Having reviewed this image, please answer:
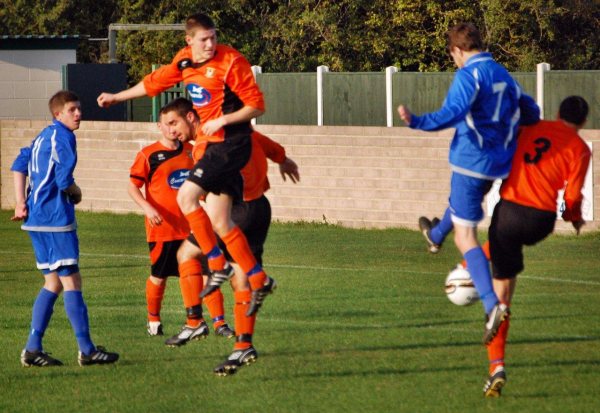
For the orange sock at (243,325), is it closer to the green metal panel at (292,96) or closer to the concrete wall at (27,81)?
the green metal panel at (292,96)

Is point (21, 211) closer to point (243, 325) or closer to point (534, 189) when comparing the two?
point (243, 325)

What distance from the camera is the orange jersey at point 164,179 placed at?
1018cm

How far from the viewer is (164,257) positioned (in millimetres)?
10242

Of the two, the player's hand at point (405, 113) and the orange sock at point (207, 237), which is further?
the orange sock at point (207, 237)

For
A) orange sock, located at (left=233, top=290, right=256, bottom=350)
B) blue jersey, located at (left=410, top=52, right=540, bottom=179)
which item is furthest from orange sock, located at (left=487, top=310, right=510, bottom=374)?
orange sock, located at (left=233, top=290, right=256, bottom=350)

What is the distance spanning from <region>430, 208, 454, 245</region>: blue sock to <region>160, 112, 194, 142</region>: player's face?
205cm

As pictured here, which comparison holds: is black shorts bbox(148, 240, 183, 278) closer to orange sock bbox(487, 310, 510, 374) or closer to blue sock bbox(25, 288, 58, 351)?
blue sock bbox(25, 288, 58, 351)

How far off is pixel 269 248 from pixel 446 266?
3.05 m

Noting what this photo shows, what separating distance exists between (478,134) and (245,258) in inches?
67.3

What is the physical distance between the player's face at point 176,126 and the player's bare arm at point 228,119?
4.85 ft

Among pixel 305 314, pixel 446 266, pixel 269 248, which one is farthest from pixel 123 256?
pixel 305 314

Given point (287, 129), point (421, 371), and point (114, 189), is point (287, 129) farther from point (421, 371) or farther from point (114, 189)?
point (421, 371)

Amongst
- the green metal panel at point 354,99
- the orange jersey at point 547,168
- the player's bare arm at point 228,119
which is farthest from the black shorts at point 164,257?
the green metal panel at point 354,99

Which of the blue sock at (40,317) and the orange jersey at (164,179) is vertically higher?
the orange jersey at (164,179)
